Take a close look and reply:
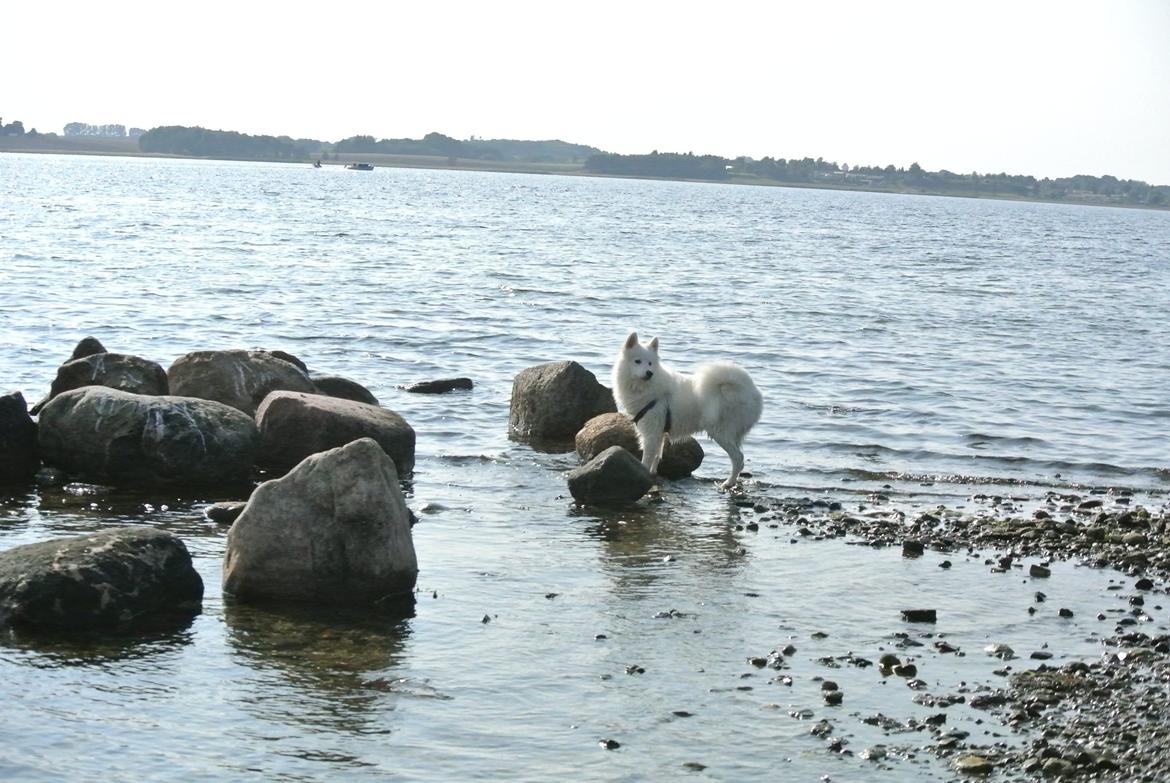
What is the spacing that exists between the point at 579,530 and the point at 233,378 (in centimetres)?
528

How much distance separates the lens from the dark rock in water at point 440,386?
21.8 meters

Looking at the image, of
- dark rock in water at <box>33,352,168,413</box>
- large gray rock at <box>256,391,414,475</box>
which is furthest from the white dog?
dark rock in water at <box>33,352,168,413</box>

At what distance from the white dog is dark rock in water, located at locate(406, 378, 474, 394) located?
6.72 m

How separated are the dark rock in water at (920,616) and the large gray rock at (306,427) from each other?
21.8ft

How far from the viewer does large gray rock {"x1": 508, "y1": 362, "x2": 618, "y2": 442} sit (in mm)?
18156

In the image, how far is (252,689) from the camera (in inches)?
335

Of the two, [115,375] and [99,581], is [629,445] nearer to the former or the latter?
[115,375]

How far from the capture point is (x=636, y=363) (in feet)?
49.8

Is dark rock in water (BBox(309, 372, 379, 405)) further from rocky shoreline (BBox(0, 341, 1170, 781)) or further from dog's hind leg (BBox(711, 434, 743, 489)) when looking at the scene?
dog's hind leg (BBox(711, 434, 743, 489))

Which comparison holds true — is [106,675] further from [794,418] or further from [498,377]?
[498,377]

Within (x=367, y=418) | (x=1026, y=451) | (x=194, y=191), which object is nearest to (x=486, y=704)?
(x=367, y=418)

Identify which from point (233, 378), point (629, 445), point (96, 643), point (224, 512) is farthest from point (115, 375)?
point (96, 643)

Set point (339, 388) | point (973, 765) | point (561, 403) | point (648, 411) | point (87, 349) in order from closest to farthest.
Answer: point (973, 765) < point (648, 411) < point (339, 388) < point (87, 349) < point (561, 403)

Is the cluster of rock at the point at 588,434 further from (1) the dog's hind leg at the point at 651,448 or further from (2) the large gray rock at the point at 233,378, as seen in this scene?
(2) the large gray rock at the point at 233,378
